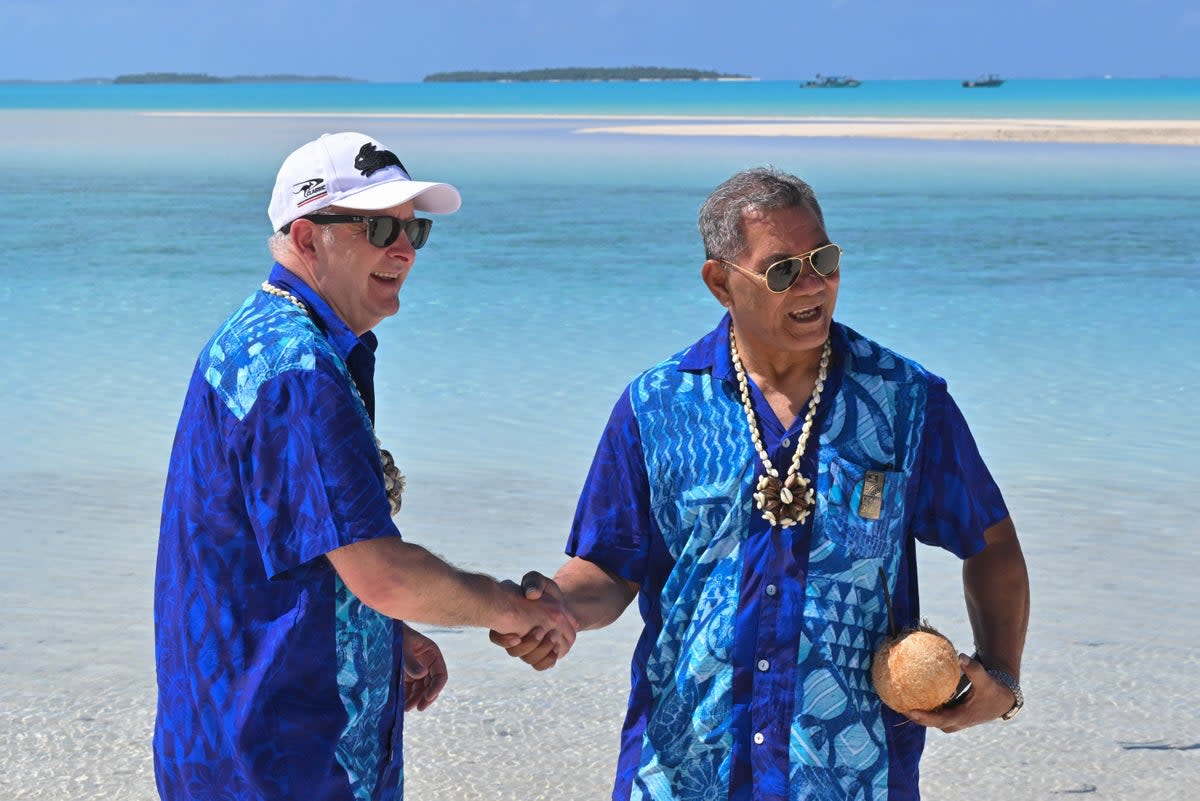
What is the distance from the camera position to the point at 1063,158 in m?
37.5

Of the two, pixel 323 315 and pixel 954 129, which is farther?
pixel 954 129

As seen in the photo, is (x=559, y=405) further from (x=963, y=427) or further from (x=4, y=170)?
(x=4, y=170)

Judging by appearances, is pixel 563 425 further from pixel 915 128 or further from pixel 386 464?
pixel 915 128

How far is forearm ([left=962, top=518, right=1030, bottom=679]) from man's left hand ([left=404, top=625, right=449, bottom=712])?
3.74 feet

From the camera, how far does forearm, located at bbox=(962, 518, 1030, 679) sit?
318 cm

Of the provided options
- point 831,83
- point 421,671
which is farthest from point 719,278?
point 831,83

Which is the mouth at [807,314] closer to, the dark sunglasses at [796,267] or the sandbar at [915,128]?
the dark sunglasses at [796,267]

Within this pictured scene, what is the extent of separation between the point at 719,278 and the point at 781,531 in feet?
1.69

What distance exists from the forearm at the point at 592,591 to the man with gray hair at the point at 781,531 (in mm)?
12

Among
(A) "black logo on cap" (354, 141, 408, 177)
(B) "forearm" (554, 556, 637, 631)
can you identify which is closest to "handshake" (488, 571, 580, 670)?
(B) "forearm" (554, 556, 637, 631)

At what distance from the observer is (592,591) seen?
322 centimetres

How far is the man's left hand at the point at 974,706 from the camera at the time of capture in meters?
3.00

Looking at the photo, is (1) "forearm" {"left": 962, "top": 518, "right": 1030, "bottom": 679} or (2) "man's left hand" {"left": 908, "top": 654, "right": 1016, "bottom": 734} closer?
(2) "man's left hand" {"left": 908, "top": 654, "right": 1016, "bottom": 734}

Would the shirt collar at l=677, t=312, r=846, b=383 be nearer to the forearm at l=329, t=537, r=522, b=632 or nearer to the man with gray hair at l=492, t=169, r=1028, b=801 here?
the man with gray hair at l=492, t=169, r=1028, b=801
